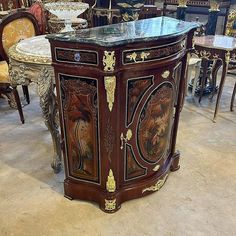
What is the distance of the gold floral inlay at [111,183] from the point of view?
1.55 metres

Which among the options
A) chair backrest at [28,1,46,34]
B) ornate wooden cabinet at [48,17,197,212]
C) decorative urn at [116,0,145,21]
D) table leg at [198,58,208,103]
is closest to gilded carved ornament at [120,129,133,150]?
ornate wooden cabinet at [48,17,197,212]

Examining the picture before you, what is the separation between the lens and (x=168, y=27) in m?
1.53

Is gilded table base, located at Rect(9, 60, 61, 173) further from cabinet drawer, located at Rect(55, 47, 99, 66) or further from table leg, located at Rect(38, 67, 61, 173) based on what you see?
cabinet drawer, located at Rect(55, 47, 99, 66)

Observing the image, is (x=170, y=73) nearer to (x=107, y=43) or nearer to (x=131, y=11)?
(x=107, y=43)

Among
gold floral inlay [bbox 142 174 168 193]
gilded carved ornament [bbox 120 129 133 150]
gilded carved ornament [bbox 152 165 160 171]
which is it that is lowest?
gold floral inlay [bbox 142 174 168 193]

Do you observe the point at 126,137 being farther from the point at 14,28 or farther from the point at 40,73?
the point at 14,28

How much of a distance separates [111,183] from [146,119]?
401mm

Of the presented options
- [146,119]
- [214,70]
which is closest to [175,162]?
[146,119]

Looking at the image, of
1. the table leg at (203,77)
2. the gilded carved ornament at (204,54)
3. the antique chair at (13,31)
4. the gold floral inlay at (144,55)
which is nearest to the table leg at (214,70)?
the table leg at (203,77)

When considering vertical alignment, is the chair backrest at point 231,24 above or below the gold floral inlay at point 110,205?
above

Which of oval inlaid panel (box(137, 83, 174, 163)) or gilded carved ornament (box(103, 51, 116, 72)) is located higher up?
gilded carved ornament (box(103, 51, 116, 72))

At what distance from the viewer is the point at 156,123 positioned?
5.20 ft

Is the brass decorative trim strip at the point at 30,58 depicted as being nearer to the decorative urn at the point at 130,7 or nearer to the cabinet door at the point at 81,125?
the cabinet door at the point at 81,125

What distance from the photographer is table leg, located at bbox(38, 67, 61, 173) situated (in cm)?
170
